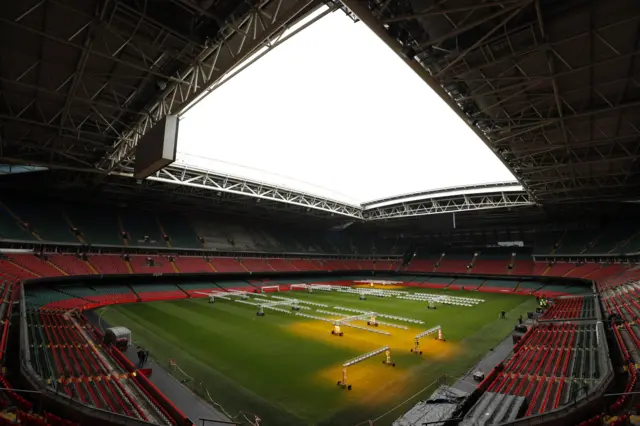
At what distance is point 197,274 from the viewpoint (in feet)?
125

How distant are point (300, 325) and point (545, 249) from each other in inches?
1604

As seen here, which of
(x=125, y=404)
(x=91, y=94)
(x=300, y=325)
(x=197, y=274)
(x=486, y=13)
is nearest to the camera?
(x=125, y=404)

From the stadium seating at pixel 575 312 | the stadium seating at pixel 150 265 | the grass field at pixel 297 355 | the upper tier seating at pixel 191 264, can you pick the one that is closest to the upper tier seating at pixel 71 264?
the stadium seating at pixel 150 265

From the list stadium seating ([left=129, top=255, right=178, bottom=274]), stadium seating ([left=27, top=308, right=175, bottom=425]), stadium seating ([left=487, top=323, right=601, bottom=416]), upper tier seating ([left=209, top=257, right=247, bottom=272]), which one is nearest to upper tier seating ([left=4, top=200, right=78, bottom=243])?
stadium seating ([left=129, top=255, right=178, bottom=274])

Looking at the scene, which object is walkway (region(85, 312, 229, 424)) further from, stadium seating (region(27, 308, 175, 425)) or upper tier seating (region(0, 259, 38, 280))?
upper tier seating (region(0, 259, 38, 280))

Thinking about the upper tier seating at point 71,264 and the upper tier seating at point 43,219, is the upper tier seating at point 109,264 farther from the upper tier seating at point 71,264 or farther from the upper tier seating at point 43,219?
the upper tier seating at point 43,219

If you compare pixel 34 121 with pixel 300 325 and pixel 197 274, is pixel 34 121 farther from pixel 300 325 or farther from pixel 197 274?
pixel 197 274

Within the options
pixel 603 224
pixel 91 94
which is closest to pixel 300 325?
pixel 91 94

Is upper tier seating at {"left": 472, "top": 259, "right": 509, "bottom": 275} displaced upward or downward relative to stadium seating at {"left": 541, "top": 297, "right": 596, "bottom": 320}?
upward

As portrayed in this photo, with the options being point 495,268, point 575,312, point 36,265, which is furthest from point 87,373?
point 495,268

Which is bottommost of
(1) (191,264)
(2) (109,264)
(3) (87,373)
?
(3) (87,373)

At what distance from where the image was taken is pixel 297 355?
15.3m

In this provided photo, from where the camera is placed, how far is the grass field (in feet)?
34.3

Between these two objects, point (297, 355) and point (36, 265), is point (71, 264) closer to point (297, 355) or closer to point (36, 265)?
point (36, 265)
